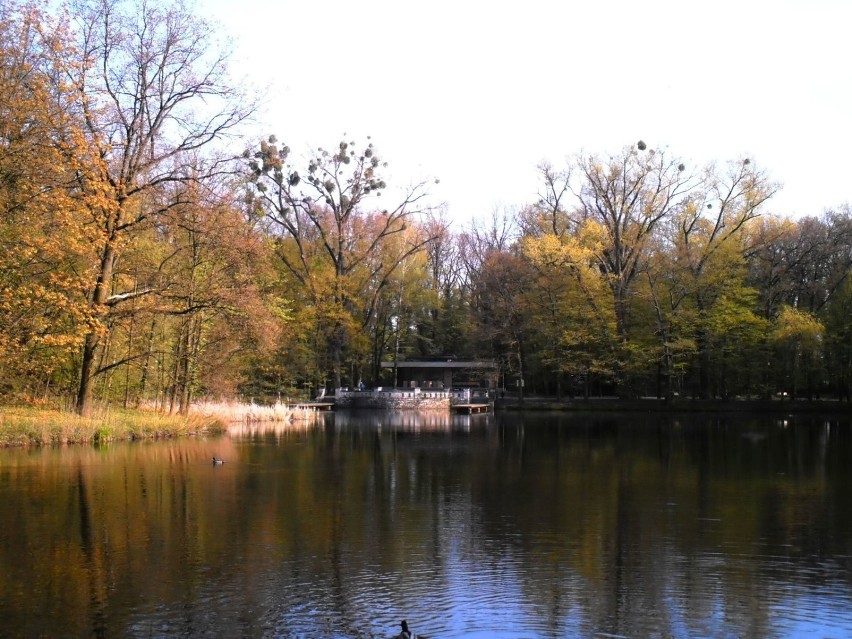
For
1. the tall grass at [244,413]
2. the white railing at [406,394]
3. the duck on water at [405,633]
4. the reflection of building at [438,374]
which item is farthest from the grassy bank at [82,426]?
the reflection of building at [438,374]

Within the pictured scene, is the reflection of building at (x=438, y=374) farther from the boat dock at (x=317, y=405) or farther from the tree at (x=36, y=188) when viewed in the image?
the tree at (x=36, y=188)

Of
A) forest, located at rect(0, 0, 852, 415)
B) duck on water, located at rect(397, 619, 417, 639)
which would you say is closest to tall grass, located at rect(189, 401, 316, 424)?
forest, located at rect(0, 0, 852, 415)

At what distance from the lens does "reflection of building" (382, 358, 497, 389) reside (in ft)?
212

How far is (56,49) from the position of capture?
2134cm

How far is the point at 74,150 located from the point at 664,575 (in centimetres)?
1800

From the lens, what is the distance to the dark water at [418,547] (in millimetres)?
8484

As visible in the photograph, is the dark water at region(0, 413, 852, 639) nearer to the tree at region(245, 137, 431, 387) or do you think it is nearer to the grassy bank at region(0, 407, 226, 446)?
the grassy bank at region(0, 407, 226, 446)

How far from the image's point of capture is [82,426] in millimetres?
24125

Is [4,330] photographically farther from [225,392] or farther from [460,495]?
[225,392]

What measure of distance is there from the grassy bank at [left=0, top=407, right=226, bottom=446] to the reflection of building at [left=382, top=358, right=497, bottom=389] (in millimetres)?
36357

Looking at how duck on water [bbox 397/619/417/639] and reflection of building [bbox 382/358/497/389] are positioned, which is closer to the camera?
duck on water [bbox 397/619/417/639]

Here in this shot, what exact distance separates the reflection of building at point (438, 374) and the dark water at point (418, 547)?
4161cm

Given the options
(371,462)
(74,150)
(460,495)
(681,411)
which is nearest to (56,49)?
(74,150)

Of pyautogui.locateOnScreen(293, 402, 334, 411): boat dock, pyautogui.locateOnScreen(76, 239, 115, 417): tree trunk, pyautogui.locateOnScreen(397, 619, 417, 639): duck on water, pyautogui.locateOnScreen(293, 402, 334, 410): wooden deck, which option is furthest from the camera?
pyautogui.locateOnScreen(293, 402, 334, 411): boat dock
